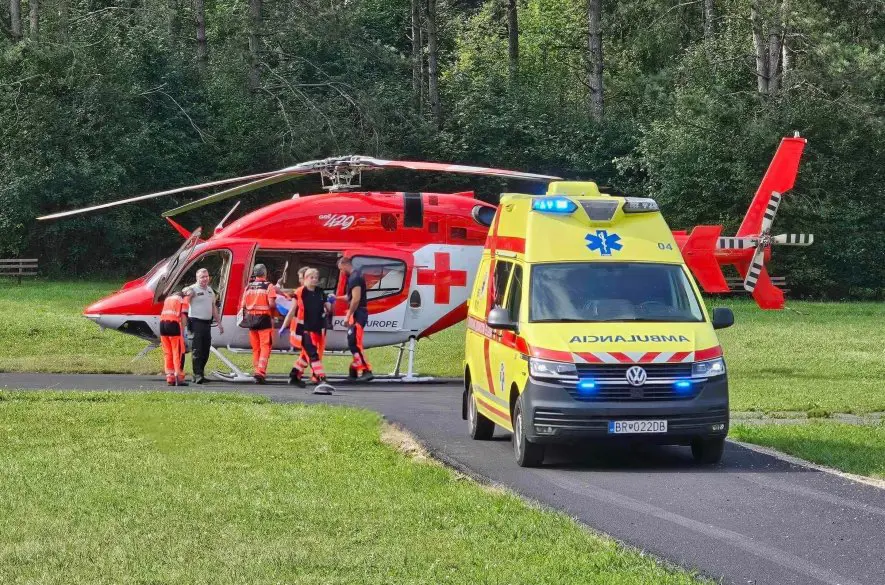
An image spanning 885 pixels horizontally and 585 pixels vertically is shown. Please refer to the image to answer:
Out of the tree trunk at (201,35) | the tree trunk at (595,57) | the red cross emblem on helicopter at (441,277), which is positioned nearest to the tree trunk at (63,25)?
the tree trunk at (201,35)

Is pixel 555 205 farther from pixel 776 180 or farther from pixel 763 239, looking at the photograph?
pixel 776 180

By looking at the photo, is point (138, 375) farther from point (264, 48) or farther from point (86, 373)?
point (264, 48)

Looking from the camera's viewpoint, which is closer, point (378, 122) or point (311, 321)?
point (311, 321)

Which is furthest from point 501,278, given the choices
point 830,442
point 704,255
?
point 704,255

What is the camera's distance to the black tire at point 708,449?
489 inches

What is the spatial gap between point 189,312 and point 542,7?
5356cm

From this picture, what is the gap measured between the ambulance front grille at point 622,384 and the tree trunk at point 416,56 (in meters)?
40.0

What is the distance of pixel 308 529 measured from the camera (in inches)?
352

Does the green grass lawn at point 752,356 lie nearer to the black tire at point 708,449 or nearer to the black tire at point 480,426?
the black tire at point 708,449

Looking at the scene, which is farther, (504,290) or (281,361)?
(281,361)

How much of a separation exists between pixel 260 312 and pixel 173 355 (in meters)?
1.48

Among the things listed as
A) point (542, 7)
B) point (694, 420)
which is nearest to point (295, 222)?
point (694, 420)

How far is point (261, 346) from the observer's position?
21.4 metres

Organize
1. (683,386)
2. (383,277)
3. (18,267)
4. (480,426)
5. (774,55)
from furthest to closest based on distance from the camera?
(774,55), (18,267), (383,277), (480,426), (683,386)
